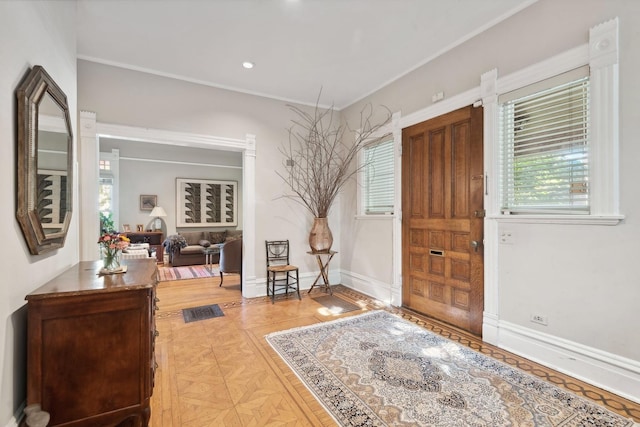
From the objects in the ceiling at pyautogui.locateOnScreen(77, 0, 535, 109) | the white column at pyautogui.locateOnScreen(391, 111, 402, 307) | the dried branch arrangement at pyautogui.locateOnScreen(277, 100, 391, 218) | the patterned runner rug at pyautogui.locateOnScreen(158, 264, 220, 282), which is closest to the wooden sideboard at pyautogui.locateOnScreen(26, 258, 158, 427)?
the ceiling at pyautogui.locateOnScreen(77, 0, 535, 109)

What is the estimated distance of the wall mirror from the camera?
155 cm

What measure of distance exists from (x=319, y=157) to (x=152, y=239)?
208 inches

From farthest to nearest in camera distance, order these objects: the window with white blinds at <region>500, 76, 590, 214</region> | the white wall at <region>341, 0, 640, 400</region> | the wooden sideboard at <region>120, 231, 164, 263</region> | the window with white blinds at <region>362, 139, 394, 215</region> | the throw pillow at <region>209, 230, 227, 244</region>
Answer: the throw pillow at <region>209, 230, 227, 244</region>
the wooden sideboard at <region>120, 231, 164, 263</region>
the window with white blinds at <region>362, 139, 394, 215</region>
the window with white blinds at <region>500, 76, 590, 214</region>
the white wall at <region>341, 0, 640, 400</region>

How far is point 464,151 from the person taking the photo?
10.4 feet

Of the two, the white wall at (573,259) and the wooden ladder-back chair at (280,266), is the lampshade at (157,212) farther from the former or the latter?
the white wall at (573,259)

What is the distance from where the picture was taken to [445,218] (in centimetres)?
336

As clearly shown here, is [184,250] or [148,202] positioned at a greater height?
[148,202]

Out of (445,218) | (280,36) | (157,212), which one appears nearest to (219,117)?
(280,36)

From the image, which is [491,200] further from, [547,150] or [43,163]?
[43,163]

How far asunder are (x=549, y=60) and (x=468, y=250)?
1795 millimetres

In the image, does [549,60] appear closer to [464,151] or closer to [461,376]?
[464,151]

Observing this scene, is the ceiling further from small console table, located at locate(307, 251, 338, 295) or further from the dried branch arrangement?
small console table, located at locate(307, 251, 338, 295)

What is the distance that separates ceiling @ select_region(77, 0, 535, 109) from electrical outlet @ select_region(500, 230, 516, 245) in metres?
1.99

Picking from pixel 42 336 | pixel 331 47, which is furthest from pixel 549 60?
pixel 42 336
